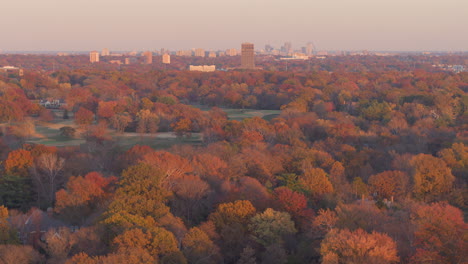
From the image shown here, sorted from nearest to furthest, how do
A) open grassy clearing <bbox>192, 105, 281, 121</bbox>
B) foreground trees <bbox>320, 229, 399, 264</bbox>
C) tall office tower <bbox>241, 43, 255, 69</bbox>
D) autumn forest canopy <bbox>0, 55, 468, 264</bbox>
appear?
foreground trees <bbox>320, 229, 399, 264</bbox>
autumn forest canopy <bbox>0, 55, 468, 264</bbox>
open grassy clearing <bbox>192, 105, 281, 121</bbox>
tall office tower <bbox>241, 43, 255, 69</bbox>

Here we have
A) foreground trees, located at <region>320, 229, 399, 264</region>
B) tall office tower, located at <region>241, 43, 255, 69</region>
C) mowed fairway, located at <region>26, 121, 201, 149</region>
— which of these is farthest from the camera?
tall office tower, located at <region>241, 43, 255, 69</region>

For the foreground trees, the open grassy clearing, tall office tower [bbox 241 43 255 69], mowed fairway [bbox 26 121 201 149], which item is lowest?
mowed fairway [bbox 26 121 201 149]

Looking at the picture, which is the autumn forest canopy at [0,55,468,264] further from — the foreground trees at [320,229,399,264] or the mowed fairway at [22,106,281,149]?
the mowed fairway at [22,106,281,149]

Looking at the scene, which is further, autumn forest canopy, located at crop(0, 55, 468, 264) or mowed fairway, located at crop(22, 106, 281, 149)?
mowed fairway, located at crop(22, 106, 281, 149)

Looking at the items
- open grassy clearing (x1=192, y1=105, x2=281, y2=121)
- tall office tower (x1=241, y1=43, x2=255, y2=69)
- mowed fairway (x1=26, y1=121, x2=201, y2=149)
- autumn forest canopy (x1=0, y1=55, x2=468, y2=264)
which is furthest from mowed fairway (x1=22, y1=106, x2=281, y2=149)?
tall office tower (x1=241, y1=43, x2=255, y2=69)

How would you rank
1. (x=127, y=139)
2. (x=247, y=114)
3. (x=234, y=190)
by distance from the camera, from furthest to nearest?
(x=247, y=114) < (x=127, y=139) < (x=234, y=190)

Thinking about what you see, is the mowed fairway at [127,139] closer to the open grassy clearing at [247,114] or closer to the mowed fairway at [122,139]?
the mowed fairway at [122,139]

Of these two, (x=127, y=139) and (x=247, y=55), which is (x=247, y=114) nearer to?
(x=127, y=139)

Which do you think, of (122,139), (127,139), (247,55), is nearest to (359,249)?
(127,139)

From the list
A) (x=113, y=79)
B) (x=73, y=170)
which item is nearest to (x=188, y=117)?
(x=73, y=170)

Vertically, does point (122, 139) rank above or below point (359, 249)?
below

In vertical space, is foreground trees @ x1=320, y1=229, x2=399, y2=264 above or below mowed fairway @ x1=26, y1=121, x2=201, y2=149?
above
